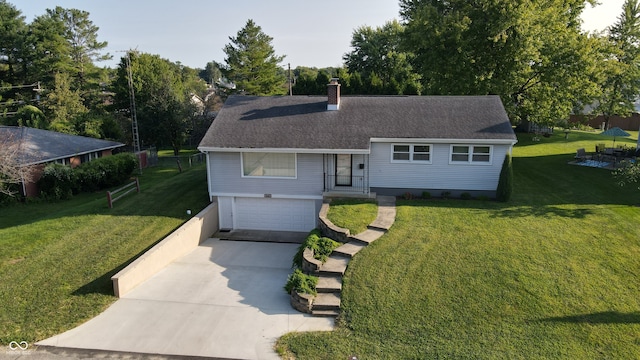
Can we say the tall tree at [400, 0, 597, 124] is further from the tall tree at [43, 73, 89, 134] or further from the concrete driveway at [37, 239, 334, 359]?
the tall tree at [43, 73, 89, 134]

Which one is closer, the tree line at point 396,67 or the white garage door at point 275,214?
the white garage door at point 275,214

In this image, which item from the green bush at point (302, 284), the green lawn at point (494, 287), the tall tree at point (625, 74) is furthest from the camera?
the tall tree at point (625, 74)

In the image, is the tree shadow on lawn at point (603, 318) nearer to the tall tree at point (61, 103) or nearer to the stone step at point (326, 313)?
the stone step at point (326, 313)

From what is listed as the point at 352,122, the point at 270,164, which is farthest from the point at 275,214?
the point at 352,122

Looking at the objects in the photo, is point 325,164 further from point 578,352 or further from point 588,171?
point 588,171

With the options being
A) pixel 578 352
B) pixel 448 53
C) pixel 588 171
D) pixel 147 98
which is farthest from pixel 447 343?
pixel 147 98

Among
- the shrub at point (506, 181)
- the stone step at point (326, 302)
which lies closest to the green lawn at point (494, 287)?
the stone step at point (326, 302)
